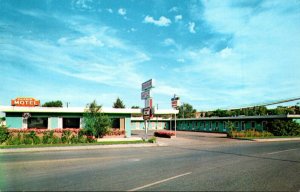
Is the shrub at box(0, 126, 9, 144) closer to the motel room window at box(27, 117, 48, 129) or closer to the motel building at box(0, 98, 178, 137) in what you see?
the motel building at box(0, 98, 178, 137)

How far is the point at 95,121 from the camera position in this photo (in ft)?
97.7

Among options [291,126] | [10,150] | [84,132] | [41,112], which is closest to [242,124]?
[291,126]

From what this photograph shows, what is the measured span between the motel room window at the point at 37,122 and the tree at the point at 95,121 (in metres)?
9.75

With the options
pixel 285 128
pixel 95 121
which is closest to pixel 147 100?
pixel 95 121

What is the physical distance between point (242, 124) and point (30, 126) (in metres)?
38.2

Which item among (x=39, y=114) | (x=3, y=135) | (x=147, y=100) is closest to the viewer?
(x=3, y=135)

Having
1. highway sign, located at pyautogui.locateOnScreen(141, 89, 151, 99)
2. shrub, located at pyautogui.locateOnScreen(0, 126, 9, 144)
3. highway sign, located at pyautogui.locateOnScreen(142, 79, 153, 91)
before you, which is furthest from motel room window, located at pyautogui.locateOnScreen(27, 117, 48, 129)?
highway sign, located at pyautogui.locateOnScreen(142, 79, 153, 91)

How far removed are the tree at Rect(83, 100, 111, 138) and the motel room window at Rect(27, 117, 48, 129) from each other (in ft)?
32.0

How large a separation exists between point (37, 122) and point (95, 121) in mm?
10880

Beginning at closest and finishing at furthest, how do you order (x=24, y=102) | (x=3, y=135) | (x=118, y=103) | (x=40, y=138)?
(x=3, y=135) < (x=40, y=138) < (x=24, y=102) < (x=118, y=103)

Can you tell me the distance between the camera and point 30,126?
3509cm

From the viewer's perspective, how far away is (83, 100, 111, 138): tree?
29.7 metres

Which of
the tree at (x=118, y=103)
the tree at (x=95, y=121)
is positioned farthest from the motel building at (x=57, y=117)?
the tree at (x=118, y=103)

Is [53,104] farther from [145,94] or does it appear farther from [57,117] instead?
[145,94]
